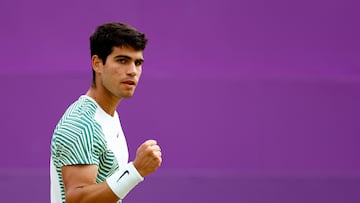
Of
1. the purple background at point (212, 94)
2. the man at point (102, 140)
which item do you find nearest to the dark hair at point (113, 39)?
the man at point (102, 140)

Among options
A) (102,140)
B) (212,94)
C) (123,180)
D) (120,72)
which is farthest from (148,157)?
(212,94)

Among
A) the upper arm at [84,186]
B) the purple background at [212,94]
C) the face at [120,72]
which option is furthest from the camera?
the purple background at [212,94]

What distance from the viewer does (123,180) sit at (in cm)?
310

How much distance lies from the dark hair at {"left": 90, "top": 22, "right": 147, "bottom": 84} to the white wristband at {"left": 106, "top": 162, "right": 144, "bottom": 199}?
463mm

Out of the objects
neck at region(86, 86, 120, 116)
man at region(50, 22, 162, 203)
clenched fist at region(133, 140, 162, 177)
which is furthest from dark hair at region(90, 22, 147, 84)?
clenched fist at region(133, 140, 162, 177)

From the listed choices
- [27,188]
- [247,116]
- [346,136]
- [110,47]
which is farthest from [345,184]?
[110,47]

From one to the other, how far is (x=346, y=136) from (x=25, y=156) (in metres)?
1.78

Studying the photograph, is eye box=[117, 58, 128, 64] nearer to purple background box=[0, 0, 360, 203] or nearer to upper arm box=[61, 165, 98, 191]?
upper arm box=[61, 165, 98, 191]

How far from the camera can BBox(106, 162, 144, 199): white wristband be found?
3.08m

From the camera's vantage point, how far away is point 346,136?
5.21 meters

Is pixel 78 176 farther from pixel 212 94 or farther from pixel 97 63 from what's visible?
pixel 212 94

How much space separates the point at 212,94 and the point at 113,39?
176 centimetres

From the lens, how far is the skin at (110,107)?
304 cm

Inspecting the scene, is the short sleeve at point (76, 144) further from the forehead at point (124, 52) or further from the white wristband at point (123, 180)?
the forehead at point (124, 52)
